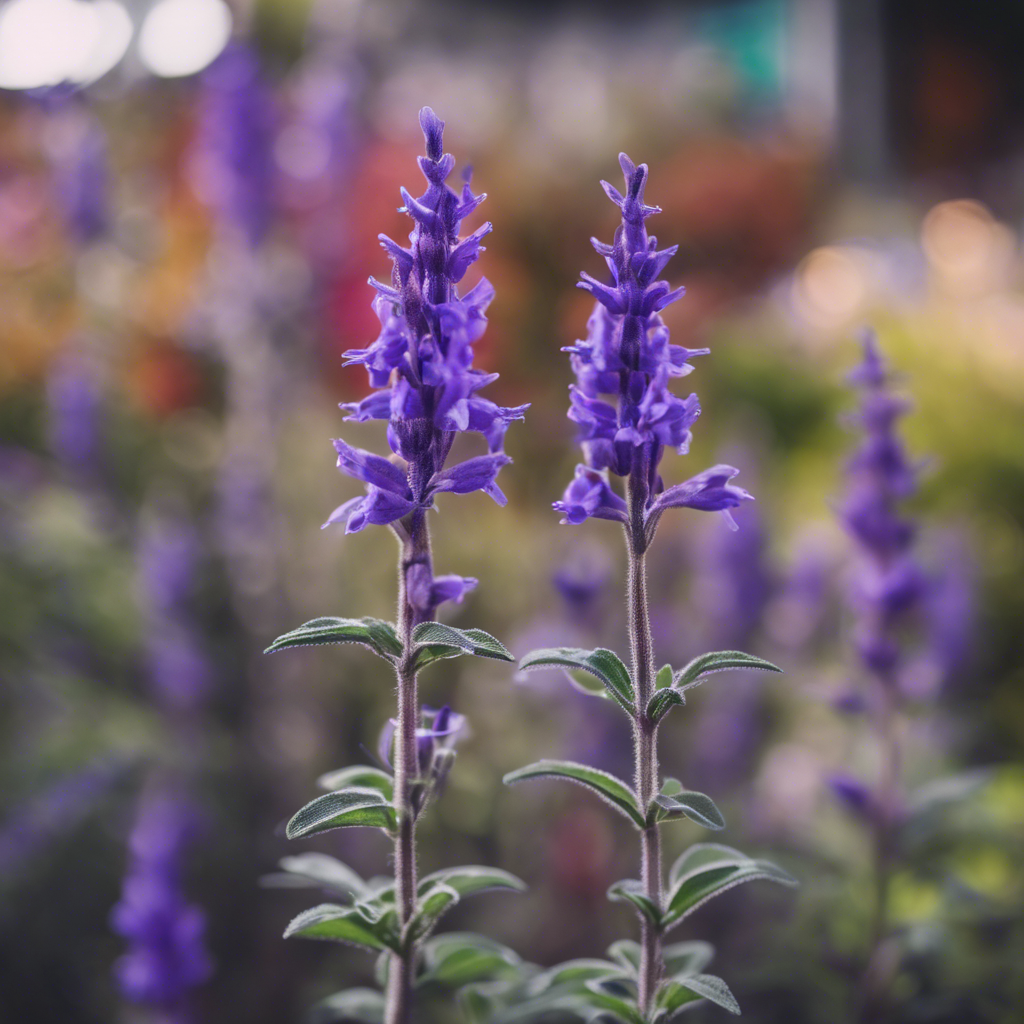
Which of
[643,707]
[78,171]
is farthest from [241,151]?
[643,707]

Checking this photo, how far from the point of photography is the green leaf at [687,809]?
1.09 ft

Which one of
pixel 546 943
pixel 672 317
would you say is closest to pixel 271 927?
pixel 546 943

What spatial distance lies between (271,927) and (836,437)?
5.00 ft

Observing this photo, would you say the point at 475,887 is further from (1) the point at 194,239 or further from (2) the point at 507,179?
(2) the point at 507,179

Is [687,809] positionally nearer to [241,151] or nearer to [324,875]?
[324,875]

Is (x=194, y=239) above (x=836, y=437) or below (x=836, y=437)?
above

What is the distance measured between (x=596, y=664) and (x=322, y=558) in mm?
995

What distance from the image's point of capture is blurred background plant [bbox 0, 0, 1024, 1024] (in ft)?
2.68

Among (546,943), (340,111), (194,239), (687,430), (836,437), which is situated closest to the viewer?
(687,430)

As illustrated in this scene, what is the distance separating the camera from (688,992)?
368 mm

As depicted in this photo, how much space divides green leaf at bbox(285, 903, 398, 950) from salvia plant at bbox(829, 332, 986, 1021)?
0.36 m

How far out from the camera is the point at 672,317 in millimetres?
2195

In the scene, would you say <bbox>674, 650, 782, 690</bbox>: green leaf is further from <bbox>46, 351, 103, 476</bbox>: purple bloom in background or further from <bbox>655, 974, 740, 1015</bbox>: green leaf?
<bbox>46, 351, 103, 476</bbox>: purple bloom in background

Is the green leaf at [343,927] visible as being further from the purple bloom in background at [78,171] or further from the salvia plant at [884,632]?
the purple bloom in background at [78,171]
